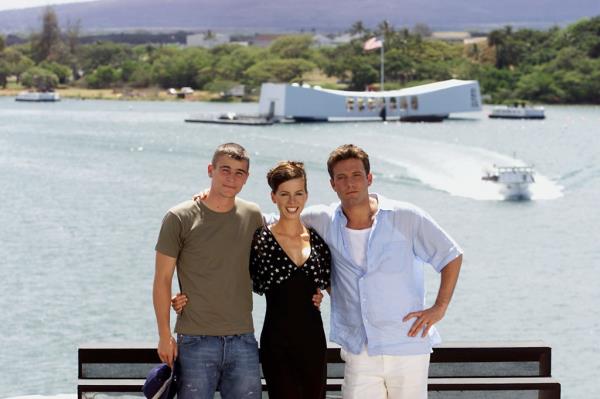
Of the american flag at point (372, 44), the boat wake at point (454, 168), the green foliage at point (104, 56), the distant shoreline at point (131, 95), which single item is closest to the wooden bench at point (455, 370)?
the boat wake at point (454, 168)

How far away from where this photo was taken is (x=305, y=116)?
66000 mm

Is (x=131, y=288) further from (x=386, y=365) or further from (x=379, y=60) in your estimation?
(x=379, y=60)

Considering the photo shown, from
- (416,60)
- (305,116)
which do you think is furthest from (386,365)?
(416,60)

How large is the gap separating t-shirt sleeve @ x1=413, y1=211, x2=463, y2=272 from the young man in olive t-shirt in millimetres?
469

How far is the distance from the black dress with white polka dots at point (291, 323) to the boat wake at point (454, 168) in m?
29.4

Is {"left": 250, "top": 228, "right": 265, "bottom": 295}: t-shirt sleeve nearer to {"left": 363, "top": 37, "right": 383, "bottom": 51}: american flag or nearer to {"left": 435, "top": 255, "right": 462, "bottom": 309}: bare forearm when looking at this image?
{"left": 435, "top": 255, "right": 462, "bottom": 309}: bare forearm

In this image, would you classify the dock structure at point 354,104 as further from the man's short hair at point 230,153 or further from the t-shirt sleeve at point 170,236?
the t-shirt sleeve at point 170,236

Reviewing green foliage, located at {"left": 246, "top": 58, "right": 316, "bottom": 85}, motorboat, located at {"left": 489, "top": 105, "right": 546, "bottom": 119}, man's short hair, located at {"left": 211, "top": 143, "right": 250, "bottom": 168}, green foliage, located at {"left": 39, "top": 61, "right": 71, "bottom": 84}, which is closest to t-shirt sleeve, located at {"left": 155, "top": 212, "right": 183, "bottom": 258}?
man's short hair, located at {"left": 211, "top": 143, "right": 250, "bottom": 168}

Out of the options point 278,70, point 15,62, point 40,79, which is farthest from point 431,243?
point 15,62

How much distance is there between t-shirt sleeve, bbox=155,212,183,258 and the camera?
356cm

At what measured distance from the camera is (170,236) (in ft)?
11.7

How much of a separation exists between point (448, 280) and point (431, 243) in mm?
143

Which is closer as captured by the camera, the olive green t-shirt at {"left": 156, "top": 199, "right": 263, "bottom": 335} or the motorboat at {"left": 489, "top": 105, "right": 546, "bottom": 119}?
the olive green t-shirt at {"left": 156, "top": 199, "right": 263, "bottom": 335}

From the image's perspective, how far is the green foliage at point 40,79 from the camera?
11131cm
